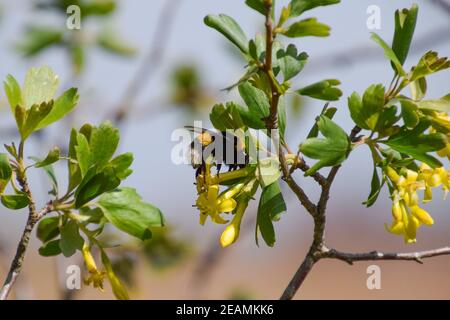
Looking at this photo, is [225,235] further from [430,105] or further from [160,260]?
[160,260]

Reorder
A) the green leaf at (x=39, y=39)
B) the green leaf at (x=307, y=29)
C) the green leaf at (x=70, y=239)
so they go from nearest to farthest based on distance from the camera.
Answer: the green leaf at (x=307, y=29) < the green leaf at (x=70, y=239) < the green leaf at (x=39, y=39)

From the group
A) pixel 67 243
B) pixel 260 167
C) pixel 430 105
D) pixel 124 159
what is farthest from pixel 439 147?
pixel 67 243

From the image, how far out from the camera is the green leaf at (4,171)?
1.11 m

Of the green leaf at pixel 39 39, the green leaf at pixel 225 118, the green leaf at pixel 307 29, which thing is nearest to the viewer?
the green leaf at pixel 307 29

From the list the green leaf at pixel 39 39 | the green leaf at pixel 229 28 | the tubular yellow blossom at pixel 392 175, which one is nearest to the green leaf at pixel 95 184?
the green leaf at pixel 229 28

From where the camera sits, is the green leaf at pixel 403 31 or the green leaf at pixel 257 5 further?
the green leaf at pixel 403 31

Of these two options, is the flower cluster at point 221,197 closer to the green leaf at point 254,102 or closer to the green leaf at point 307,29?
the green leaf at point 254,102

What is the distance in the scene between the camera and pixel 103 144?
1.15 metres

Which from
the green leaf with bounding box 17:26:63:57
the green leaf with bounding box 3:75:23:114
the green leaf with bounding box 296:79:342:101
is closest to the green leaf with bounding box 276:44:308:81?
the green leaf with bounding box 296:79:342:101

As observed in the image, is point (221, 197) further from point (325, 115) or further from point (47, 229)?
point (47, 229)

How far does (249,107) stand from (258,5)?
141 mm

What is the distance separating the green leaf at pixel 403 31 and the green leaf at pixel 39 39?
4.16 ft

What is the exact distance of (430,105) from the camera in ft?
3.62

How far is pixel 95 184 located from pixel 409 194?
44 cm
